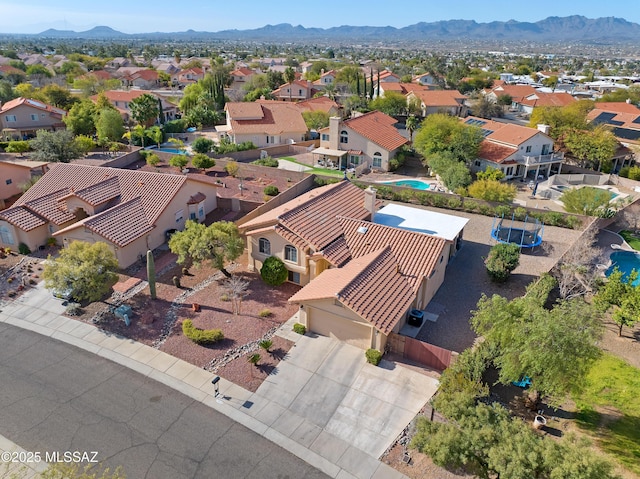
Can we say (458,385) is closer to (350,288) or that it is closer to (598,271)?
(350,288)

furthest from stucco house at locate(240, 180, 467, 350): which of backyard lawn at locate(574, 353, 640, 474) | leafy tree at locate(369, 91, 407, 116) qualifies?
leafy tree at locate(369, 91, 407, 116)

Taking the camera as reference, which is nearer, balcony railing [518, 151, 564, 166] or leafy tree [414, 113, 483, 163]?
leafy tree [414, 113, 483, 163]

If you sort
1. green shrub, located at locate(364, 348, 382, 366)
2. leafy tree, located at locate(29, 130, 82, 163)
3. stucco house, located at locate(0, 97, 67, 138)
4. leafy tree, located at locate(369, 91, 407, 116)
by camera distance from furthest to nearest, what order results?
leafy tree, located at locate(369, 91, 407, 116), stucco house, located at locate(0, 97, 67, 138), leafy tree, located at locate(29, 130, 82, 163), green shrub, located at locate(364, 348, 382, 366)

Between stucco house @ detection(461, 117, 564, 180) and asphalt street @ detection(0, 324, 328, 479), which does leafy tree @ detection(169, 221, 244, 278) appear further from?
stucco house @ detection(461, 117, 564, 180)

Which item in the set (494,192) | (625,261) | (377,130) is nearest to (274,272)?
(494,192)

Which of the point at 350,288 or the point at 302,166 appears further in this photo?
the point at 302,166

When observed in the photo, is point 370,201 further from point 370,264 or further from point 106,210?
point 106,210

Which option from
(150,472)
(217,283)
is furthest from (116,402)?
(217,283)
